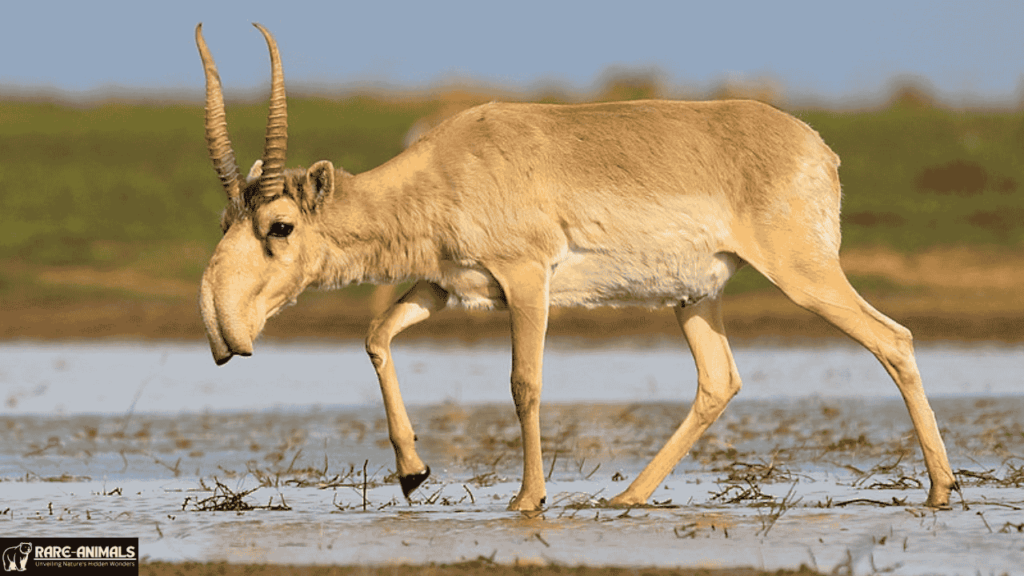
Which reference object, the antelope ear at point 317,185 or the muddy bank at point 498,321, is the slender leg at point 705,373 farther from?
the muddy bank at point 498,321

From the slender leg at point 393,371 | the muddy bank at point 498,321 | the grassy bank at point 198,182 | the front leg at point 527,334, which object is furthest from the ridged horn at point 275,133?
the grassy bank at point 198,182

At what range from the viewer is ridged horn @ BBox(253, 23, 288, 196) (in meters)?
7.64

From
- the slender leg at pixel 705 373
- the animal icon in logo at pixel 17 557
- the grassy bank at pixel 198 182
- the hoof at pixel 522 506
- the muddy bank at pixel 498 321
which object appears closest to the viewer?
the animal icon in logo at pixel 17 557

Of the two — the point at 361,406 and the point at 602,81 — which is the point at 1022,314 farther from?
the point at 602,81

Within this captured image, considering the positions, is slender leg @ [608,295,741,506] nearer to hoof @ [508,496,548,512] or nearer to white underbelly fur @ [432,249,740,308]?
white underbelly fur @ [432,249,740,308]

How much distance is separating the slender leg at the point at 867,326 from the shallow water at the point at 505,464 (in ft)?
1.48

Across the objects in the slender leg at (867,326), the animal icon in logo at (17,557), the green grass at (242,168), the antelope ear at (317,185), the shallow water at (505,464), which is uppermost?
the antelope ear at (317,185)

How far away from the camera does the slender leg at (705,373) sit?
816cm

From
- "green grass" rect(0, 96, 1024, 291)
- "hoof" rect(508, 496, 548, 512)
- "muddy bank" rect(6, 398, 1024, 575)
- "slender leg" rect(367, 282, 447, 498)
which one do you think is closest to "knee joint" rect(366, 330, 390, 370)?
"slender leg" rect(367, 282, 447, 498)

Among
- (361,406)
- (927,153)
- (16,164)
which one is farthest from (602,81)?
(361,406)

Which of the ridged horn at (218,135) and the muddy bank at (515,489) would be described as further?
the ridged horn at (218,135)

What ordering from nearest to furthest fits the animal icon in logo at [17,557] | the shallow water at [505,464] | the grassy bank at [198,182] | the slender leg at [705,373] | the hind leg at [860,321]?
the animal icon in logo at [17,557]
the shallow water at [505,464]
the hind leg at [860,321]
the slender leg at [705,373]
the grassy bank at [198,182]

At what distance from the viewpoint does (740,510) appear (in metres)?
7.32

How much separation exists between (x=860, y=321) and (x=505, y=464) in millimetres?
2630
